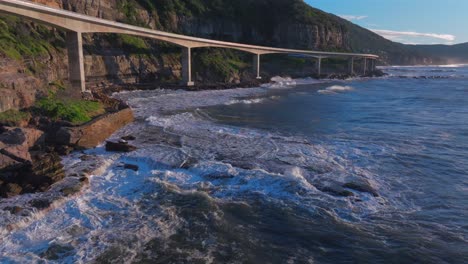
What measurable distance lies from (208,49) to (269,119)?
2049 inches

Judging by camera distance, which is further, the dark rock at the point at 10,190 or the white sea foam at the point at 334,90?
the white sea foam at the point at 334,90

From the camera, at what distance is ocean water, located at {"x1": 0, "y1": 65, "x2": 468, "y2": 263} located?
29.5ft

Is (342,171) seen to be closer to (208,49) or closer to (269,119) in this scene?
(269,119)

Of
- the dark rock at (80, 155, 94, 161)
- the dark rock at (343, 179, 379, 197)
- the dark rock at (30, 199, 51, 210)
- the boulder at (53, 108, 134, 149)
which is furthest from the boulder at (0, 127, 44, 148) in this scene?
the dark rock at (343, 179, 379, 197)

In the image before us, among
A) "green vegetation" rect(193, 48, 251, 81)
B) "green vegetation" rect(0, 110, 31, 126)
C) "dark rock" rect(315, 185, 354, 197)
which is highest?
"green vegetation" rect(193, 48, 251, 81)

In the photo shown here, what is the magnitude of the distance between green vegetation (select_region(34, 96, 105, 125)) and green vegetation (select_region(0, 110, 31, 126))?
4.60 feet

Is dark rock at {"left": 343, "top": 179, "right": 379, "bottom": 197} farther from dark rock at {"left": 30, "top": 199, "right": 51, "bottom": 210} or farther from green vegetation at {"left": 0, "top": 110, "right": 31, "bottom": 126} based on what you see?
green vegetation at {"left": 0, "top": 110, "right": 31, "bottom": 126}

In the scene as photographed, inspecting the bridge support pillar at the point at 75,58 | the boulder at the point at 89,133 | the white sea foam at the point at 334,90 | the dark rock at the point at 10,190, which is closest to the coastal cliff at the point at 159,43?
the bridge support pillar at the point at 75,58

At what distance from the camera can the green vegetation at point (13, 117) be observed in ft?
59.2

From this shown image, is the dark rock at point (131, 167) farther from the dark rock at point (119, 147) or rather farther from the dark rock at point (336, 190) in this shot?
the dark rock at point (336, 190)

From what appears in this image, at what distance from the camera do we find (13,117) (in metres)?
18.6

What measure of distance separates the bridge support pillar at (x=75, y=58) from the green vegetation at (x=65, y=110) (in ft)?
45.7

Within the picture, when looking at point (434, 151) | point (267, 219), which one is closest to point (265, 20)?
point (434, 151)

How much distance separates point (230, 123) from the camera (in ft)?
86.8
